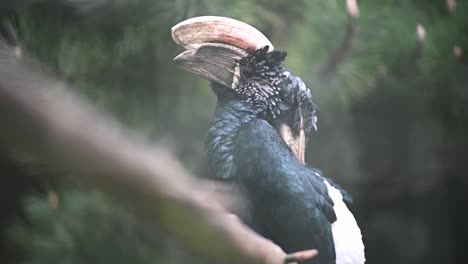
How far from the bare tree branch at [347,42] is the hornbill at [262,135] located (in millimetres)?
233

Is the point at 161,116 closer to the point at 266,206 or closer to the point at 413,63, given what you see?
the point at 266,206

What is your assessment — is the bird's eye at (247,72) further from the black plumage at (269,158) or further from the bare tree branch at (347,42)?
the bare tree branch at (347,42)

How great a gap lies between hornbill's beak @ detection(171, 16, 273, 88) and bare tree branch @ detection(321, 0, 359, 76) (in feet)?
0.84

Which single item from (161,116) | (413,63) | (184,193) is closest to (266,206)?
(161,116)

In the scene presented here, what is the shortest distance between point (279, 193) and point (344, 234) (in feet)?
0.33

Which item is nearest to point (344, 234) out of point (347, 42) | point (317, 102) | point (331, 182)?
point (331, 182)

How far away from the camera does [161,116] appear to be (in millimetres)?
774

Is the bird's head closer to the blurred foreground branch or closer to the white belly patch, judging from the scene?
the white belly patch

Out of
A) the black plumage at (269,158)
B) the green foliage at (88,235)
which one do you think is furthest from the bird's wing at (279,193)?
the green foliage at (88,235)

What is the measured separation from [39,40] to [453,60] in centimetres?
80

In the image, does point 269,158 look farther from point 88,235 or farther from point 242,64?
point 88,235

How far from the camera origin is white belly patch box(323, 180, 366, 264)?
2.27 ft

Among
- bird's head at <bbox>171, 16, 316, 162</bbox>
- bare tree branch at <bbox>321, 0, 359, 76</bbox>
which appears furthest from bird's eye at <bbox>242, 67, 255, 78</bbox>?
bare tree branch at <bbox>321, 0, 359, 76</bbox>

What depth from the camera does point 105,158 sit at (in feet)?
1.04
